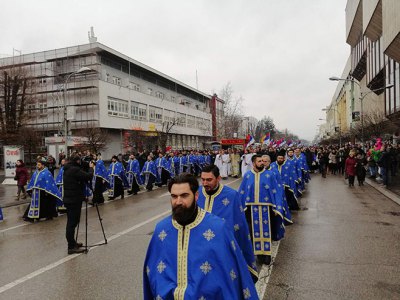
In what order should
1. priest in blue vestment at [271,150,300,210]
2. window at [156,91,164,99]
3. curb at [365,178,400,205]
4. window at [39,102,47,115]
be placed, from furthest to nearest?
window at [156,91,164,99] → window at [39,102,47,115] → curb at [365,178,400,205] → priest in blue vestment at [271,150,300,210]

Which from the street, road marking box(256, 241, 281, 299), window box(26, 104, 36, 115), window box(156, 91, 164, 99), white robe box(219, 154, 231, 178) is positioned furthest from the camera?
window box(156, 91, 164, 99)

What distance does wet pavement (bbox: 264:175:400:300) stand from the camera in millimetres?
5074

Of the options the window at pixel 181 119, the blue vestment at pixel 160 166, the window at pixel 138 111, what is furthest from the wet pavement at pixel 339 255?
the window at pixel 181 119

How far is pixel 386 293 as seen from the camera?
4.92 m

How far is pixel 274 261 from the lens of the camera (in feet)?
21.0

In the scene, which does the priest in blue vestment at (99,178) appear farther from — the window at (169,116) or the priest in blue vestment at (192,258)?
the window at (169,116)

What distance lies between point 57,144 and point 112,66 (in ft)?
79.3

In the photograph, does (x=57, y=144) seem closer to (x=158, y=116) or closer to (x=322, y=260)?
(x=322, y=260)

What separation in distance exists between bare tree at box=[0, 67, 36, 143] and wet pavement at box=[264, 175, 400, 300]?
32667 mm

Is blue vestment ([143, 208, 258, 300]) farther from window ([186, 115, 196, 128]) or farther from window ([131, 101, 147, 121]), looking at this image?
window ([186, 115, 196, 128])

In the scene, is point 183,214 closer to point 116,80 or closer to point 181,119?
point 116,80

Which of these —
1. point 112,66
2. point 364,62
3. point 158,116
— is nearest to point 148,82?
point 158,116

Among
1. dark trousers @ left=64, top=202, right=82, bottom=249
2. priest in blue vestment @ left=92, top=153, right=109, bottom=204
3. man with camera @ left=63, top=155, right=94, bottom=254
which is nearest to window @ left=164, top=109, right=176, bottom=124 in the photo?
priest in blue vestment @ left=92, top=153, right=109, bottom=204

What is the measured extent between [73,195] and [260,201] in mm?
3637
